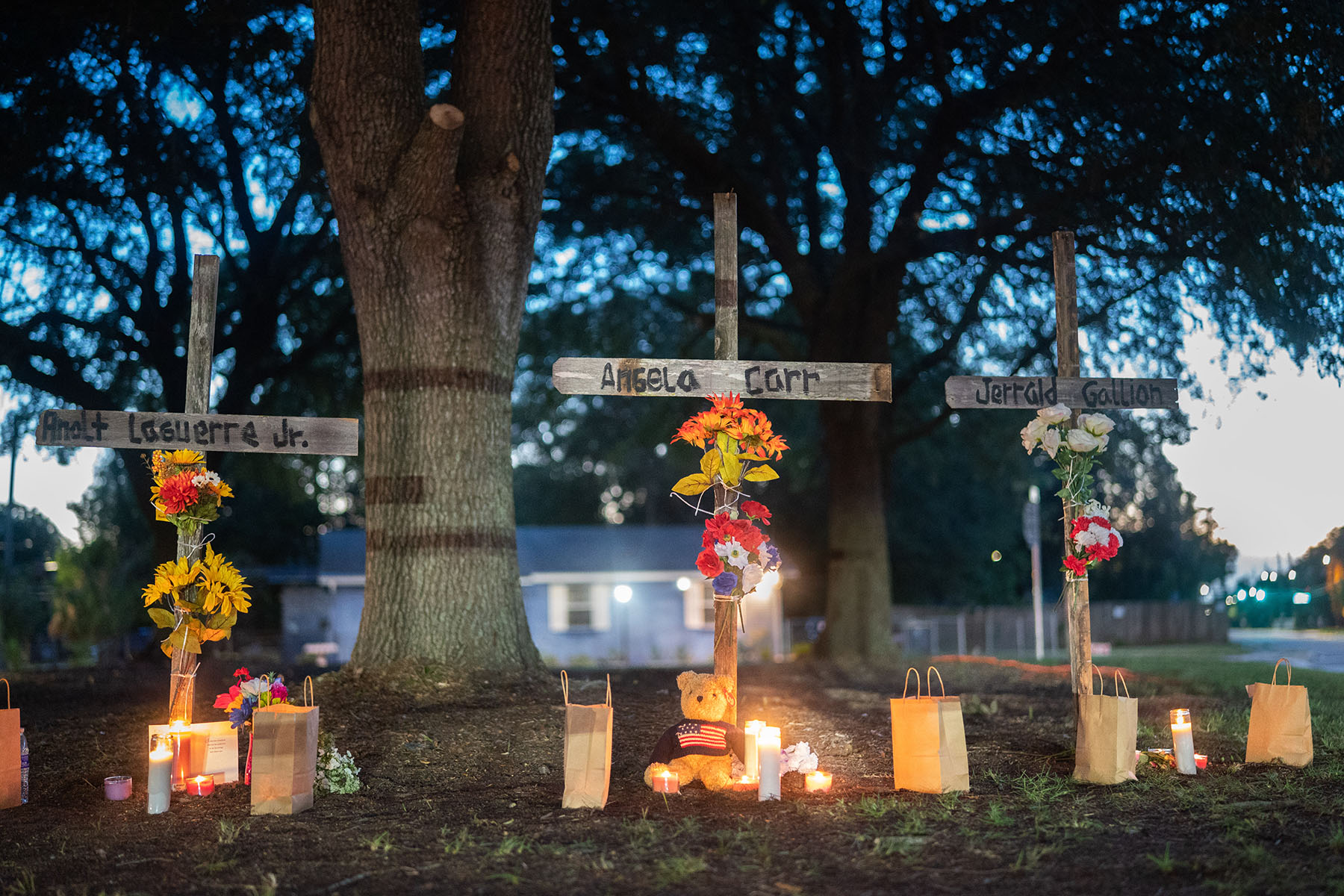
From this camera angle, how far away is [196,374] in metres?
7.55

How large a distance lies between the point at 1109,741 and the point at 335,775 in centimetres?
438

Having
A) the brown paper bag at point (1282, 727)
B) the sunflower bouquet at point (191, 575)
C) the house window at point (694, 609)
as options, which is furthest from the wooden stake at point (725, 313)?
the house window at point (694, 609)

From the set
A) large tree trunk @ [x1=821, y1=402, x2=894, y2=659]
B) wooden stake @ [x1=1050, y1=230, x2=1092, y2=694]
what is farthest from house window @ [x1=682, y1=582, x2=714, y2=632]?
wooden stake @ [x1=1050, y1=230, x2=1092, y2=694]

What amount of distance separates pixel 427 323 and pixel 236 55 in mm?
7990

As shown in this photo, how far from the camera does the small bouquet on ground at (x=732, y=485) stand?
21.0 feet

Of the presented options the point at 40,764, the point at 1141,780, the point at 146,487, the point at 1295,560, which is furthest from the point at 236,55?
the point at 1295,560

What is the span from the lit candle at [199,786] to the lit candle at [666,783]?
8.51 feet

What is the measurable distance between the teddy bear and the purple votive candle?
3.00 meters

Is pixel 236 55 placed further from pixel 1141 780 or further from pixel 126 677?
pixel 1141 780

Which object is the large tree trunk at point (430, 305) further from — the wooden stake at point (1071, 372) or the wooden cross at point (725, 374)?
the wooden stake at point (1071, 372)

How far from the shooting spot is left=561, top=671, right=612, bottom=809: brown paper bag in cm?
573

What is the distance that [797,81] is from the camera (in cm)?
1619

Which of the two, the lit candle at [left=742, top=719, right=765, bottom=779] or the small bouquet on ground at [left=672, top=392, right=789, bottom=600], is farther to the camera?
the small bouquet on ground at [left=672, top=392, right=789, bottom=600]

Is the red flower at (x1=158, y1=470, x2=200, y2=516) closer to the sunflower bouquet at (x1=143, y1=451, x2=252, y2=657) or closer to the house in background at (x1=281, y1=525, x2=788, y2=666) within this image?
the sunflower bouquet at (x1=143, y1=451, x2=252, y2=657)
